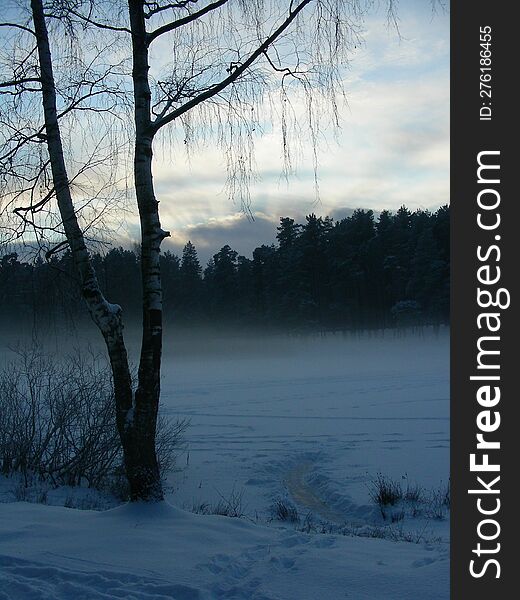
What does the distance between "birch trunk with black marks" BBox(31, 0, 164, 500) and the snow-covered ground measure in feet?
1.70

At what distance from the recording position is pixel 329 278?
6169cm

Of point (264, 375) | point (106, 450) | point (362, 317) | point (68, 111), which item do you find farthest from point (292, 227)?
point (68, 111)

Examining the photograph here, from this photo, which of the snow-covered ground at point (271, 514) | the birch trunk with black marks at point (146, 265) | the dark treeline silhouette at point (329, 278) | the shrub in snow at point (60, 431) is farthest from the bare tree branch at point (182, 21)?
the dark treeline silhouette at point (329, 278)

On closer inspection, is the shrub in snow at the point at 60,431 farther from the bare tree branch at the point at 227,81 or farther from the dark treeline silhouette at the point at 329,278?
the dark treeline silhouette at the point at 329,278

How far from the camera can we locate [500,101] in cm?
421

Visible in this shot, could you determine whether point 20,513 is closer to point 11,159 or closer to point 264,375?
point 11,159

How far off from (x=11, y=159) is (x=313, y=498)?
955 centimetres

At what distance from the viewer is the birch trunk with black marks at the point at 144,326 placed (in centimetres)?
670

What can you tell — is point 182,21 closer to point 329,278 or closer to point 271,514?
point 271,514

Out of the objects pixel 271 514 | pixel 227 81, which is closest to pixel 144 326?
pixel 227 81

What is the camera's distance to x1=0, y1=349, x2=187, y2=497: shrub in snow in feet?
44.3

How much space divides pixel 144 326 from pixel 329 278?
55.6m

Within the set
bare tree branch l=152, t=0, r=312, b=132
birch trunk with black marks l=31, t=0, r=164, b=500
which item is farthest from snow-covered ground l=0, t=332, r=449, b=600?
bare tree branch l=152, t=0, r=312, b=132

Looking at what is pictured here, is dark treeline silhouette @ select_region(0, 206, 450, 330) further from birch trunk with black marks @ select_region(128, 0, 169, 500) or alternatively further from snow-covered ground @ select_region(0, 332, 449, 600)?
birch trunk with black marks @ select_region(128, 0, 169, 500)
